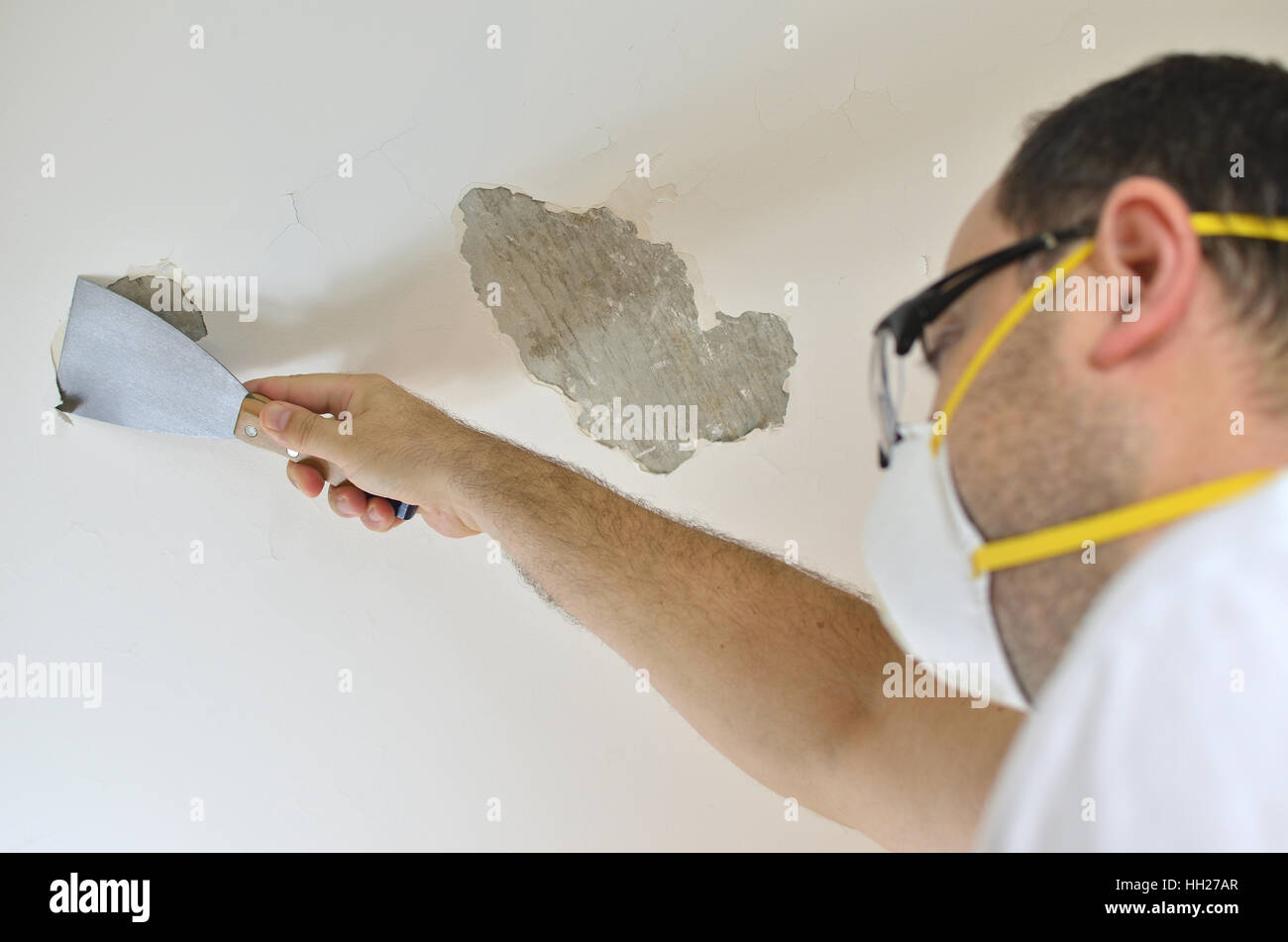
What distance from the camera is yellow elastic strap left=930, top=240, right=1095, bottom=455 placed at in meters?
0.84

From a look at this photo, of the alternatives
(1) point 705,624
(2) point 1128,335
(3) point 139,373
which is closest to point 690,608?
(1) point 705,624

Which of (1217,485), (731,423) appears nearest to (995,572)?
(1217,485)

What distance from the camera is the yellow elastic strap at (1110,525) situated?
0.72 m

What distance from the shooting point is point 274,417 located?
4.04 feet

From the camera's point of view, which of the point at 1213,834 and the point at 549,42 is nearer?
the point at 1213,834

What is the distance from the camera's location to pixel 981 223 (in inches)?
37.3

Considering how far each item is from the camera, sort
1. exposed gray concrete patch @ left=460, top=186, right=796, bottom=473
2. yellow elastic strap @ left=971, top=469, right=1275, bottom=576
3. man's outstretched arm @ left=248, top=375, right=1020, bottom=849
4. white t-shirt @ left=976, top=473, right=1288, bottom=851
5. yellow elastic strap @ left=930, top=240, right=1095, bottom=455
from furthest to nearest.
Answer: exposed gray concrete patch @ left=460, top=186, right=796, bottom=473 → man's outstretched arm @ left=248, top=375, right=1020, bottom=849 → yellow elastic strap @ left=930, top=240, right=1095, bottom=455 → yellow elastic strap @ left=971, top=469, right=1275, bottom=576 → white t-shirt @ left=976, top=473, right=1288, bottom=851

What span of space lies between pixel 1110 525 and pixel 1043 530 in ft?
0.20

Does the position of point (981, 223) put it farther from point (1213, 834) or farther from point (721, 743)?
point (721, 743)

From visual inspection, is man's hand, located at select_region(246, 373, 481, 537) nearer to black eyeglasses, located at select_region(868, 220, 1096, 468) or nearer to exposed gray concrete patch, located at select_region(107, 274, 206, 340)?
exposed gray concrete patch, located at select_region(107, 274, 206, 340)

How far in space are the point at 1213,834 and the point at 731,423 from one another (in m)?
0.95

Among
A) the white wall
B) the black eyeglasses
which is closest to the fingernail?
the white wall

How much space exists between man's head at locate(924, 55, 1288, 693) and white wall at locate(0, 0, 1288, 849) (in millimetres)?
579
